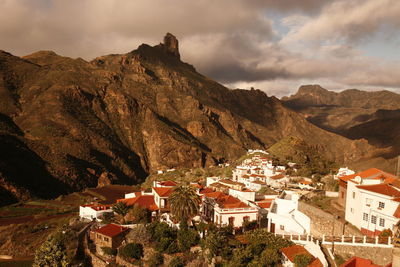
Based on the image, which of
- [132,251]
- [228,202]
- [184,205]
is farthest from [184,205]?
[132,251]

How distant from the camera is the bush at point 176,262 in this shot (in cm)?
2814

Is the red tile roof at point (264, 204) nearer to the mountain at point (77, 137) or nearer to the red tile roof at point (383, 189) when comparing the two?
the red tile roof at point (383, 189)

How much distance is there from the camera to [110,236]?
1398 inches

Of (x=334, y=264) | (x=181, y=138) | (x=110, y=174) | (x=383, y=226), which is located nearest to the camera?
(x=334, y=264)

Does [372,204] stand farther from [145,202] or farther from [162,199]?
[145,202]

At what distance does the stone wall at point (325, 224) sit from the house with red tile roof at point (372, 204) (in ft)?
2.67

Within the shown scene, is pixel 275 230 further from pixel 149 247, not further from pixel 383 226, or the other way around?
pixel 149 247

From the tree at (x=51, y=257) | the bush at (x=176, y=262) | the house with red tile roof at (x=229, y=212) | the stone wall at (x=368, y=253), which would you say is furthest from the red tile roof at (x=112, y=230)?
the stone wall at (x=368, y=253)

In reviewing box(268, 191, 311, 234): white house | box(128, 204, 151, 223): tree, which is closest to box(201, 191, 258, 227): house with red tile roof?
box(268, 191, 311, 234): white house

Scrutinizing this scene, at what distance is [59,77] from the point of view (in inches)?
6944

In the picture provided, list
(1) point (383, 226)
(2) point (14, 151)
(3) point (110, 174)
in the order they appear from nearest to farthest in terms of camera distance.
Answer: (1) point (383, 226)
(2) point (14, 151)
(3) point (110, 174)

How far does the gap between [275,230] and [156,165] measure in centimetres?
14086

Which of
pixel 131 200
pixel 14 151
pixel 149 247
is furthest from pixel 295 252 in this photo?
pixel 14 151

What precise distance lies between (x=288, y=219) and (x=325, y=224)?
3717 mm
